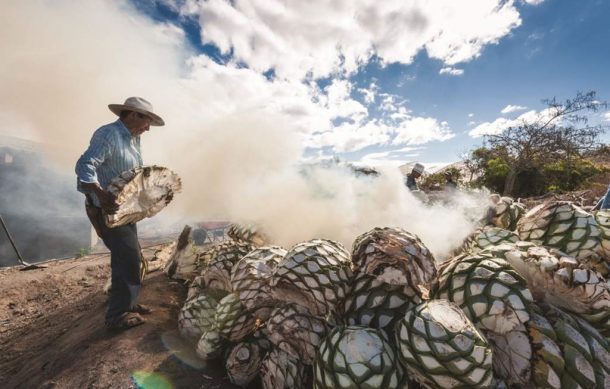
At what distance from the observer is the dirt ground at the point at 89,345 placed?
2.00m

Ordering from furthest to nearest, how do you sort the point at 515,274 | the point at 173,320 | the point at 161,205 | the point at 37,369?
the point at 161,205
the point at 173,320
the point at 37,369
the point at 515,274

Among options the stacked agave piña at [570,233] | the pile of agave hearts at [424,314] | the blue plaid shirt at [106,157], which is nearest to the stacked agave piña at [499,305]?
the pile of agave hearts at [424,314]

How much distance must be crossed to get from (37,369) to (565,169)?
20.9 meters

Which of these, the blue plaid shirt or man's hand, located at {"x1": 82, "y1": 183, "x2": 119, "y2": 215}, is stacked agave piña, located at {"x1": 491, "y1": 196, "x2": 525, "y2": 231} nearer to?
man's hand, located at {"x1": 82, "y1": 183, "x2": 119, "y2": 215}

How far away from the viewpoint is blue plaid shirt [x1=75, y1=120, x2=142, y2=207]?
2697 millimetres

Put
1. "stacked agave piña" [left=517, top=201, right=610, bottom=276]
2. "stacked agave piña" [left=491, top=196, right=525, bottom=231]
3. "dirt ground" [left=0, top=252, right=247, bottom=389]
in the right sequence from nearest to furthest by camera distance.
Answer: "stacked agave piña" [left=517, top=201, right=610, bottom=276] < "dirt ground" [left=0, top=252, right=247, bottom=389] < "stacked agave piña" [left=491, top=196, right=525, bottom=231]

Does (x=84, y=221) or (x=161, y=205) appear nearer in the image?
(x=161, y=205)

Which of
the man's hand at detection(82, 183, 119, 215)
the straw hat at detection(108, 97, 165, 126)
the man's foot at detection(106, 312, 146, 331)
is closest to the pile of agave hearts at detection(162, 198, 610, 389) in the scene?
the man's foot at detection(106, 312, 146, 331)

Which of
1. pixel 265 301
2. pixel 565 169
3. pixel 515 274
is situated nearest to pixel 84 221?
pixel 265 301

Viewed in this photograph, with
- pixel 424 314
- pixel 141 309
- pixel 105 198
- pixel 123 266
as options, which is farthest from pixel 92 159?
pixel 424 314

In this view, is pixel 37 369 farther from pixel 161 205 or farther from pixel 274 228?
pixel 274 228

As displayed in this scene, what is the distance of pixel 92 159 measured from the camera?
2.76 m

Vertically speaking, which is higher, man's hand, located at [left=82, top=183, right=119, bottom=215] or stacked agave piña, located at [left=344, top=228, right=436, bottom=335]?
man's hand, located at [left=82, top=183, right=119, bottom=215]

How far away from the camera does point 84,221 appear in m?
12.3
